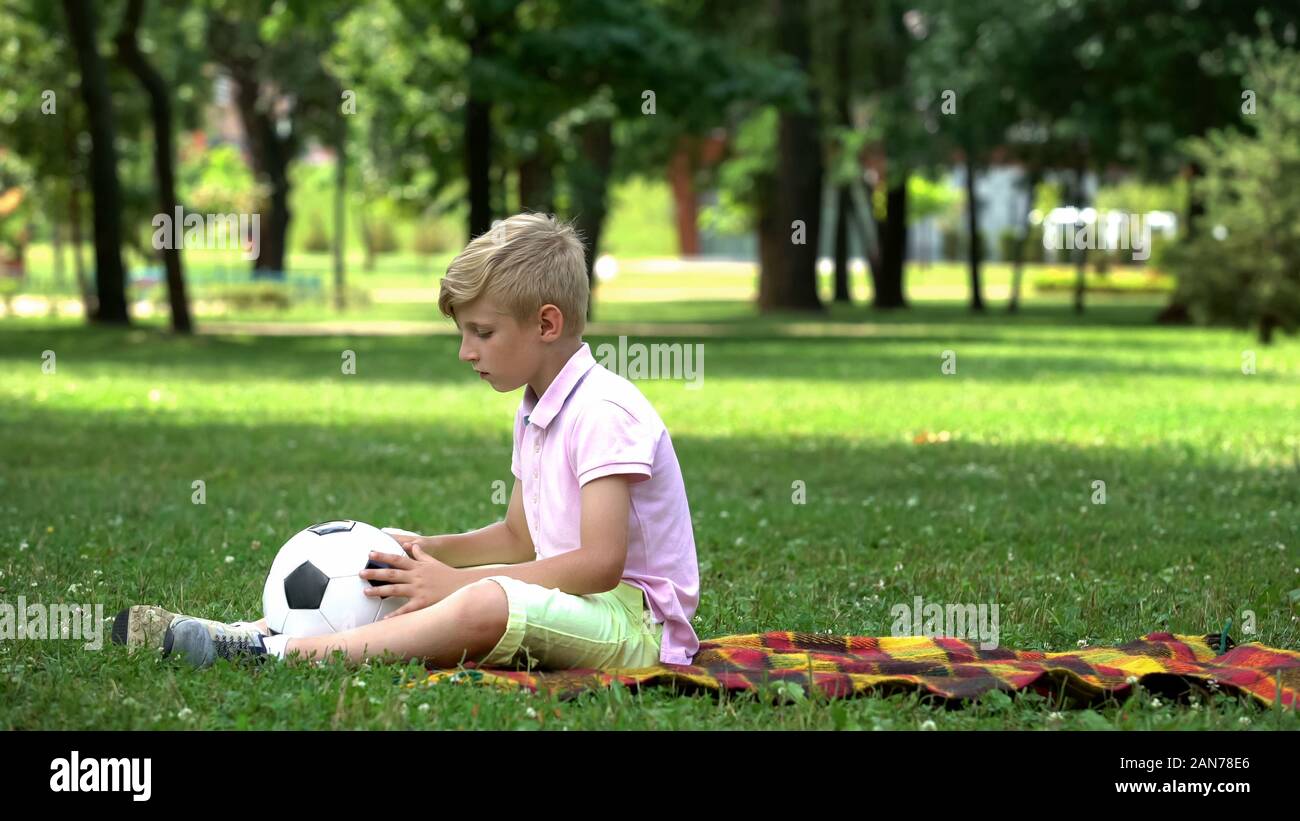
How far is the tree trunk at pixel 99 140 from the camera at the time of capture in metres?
27.9

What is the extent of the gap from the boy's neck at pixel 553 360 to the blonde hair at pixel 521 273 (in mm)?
55

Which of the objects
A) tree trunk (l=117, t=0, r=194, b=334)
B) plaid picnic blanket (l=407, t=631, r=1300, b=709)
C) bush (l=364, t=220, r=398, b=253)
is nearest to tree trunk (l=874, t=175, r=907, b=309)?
tree trunk (l=117, t=0, r=194, b=334)

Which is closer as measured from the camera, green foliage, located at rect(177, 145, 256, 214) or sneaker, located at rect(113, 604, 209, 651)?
sneaker, located at rect(113, 604, 209, 651)

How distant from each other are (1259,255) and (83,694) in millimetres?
25680

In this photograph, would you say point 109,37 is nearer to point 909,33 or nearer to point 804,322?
point 804,322

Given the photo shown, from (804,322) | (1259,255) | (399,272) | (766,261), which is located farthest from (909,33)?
(399,272)

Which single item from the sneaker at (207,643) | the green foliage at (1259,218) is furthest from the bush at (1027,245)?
the sneaker at (207,643)

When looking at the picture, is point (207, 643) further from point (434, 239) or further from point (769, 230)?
point (434, 239)

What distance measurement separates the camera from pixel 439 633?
519 centimetres

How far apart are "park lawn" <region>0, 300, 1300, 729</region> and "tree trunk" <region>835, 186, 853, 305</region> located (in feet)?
96.6

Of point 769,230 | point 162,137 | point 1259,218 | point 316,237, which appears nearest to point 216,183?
point 769,230

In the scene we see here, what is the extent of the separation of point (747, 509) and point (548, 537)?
14.9 feet

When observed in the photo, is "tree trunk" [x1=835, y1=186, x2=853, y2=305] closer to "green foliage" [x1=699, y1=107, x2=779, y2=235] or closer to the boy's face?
"green foliage" [x1=699, y1=107, x2=779, y2=235]

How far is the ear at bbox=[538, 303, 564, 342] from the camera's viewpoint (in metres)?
5.20
